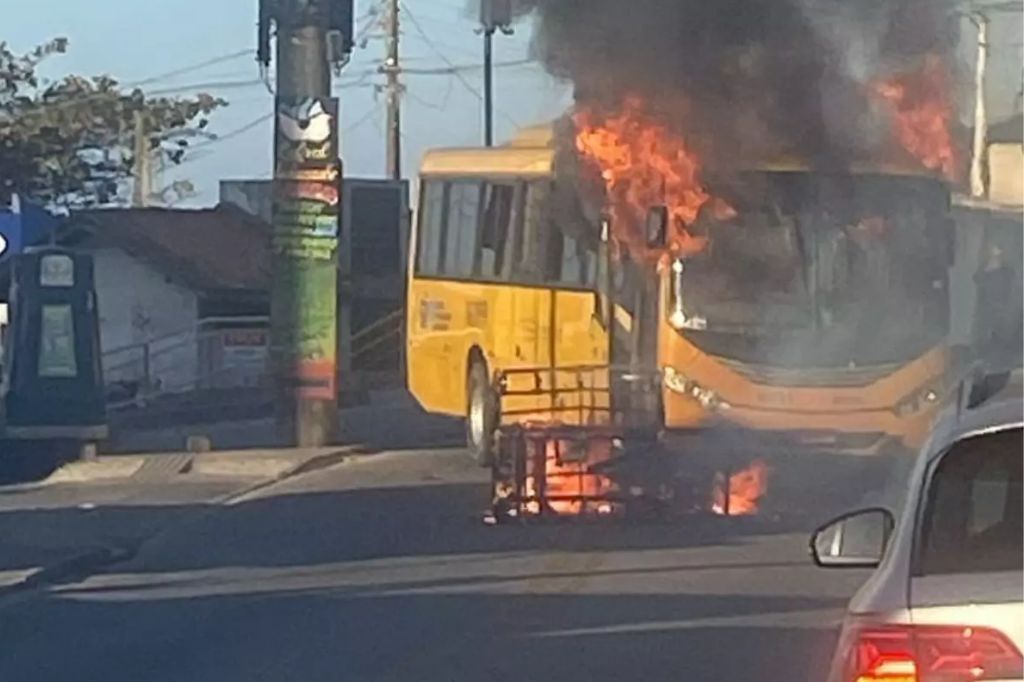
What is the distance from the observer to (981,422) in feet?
21.1

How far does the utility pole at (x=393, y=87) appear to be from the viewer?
55844 millimetres

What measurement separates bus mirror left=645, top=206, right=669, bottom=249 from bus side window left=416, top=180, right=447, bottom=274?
619 cm

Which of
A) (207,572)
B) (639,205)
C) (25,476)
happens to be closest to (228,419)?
(25,476)

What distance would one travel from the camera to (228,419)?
35.7m

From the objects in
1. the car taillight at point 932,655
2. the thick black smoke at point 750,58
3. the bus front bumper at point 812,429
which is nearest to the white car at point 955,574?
the car taillight at point 932,655

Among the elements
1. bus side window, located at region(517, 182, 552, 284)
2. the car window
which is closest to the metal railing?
bus side window, located at region(517, 182, 552, 284)

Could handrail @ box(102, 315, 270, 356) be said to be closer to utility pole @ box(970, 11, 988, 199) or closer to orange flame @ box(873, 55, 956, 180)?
utility pole @ box(970, 11, 988, 199)

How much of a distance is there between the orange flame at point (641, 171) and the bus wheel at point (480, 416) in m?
2.56

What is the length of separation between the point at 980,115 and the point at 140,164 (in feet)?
124

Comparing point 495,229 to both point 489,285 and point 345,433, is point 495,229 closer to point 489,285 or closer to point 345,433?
point 489,285

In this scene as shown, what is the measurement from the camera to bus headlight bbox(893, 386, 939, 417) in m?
22.7

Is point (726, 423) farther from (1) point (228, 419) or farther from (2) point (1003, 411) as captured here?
(2) point (1003, 411)

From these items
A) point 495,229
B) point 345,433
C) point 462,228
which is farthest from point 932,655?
point 345,433

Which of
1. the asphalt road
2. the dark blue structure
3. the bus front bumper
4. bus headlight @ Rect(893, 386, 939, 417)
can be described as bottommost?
the asphalt road
